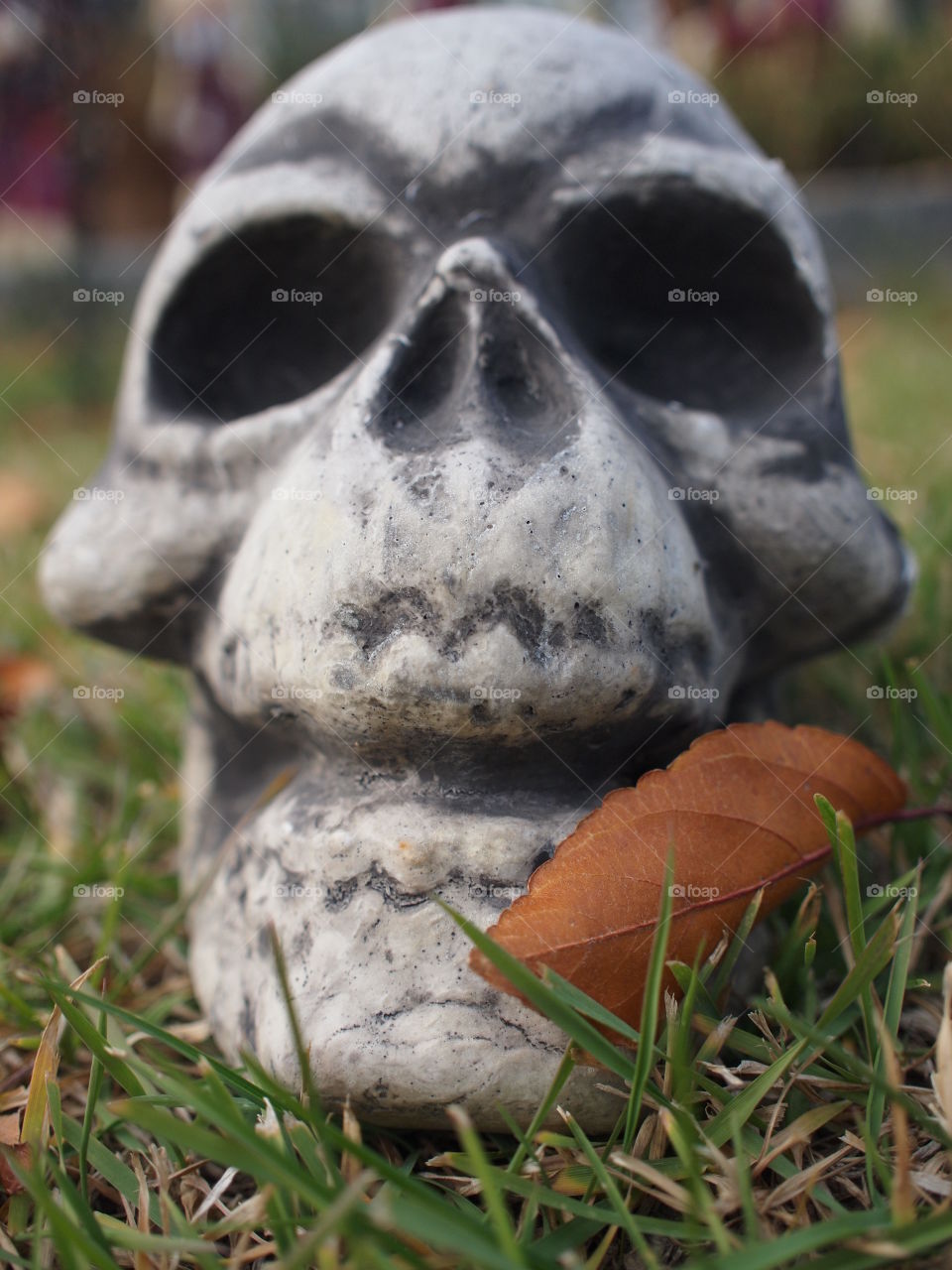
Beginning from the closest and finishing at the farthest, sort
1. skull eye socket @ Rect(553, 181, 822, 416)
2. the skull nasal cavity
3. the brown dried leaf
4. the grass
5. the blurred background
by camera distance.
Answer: the grass, the brown dried leaf, the skull nasal cavity, skull eye socket @ Rect(553, 181, 822, 416), the blurred background

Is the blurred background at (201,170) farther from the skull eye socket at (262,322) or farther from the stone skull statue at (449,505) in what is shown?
the skull eye socket at (262,322)

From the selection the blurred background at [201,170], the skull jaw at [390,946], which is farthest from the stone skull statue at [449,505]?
the blurred background at [201,170]

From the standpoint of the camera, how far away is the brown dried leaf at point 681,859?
98 cm

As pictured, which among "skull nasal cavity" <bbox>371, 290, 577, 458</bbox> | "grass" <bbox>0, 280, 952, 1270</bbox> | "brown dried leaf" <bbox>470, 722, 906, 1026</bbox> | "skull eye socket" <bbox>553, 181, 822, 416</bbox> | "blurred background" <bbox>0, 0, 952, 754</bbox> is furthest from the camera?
"blurred background" <bbox>0, 0, 952, 754</bbox>

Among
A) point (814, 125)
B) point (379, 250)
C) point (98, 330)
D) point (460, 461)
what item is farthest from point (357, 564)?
point (814, 125)

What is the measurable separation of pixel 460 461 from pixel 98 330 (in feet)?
17.6

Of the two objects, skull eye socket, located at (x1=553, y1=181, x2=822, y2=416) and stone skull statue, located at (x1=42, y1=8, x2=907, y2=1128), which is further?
skull eye socket, located at (x1=553, y1=181, x2=822, y2=416)

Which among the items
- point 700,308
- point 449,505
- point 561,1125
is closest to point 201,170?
point 700,308

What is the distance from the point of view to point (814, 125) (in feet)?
24.5

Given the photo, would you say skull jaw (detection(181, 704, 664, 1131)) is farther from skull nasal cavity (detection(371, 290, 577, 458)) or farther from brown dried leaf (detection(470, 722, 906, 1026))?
skull nasal cavity (detection(371, 290, 577, 458))

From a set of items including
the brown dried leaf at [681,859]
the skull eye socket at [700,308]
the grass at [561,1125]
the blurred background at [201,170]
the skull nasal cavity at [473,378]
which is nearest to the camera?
the grass at [561,1125]

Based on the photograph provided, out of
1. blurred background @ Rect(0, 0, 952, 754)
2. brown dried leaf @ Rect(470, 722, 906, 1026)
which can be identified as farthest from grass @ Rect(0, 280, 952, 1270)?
blurred background @ Rect(0, 0, 952, 754)

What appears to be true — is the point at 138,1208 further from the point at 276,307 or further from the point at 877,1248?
the point at 276,307

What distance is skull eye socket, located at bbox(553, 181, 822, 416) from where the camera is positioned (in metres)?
1.39
